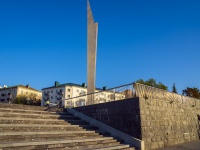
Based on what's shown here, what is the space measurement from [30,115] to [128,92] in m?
4.68

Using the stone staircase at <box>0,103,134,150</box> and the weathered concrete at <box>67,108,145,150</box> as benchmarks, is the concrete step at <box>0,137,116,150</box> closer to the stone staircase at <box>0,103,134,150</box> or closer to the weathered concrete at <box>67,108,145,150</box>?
the stone staircase at <box>0,103,134,150</box>

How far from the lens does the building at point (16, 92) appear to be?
78562 mm

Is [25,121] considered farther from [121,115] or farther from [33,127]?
[121,115]

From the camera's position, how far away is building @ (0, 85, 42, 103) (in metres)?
78.6

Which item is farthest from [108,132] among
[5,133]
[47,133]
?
[5,133]

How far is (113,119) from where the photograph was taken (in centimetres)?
860

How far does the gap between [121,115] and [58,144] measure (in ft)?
11.0

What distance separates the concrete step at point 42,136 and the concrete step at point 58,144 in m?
0.43

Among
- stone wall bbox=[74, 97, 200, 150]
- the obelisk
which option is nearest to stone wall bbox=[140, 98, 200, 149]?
stone wall bbox=[74, 97, 200, 150]

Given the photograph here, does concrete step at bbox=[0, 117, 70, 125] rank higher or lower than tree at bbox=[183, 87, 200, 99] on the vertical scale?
lower

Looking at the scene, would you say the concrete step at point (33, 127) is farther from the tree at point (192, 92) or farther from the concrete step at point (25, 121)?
the tree at point (192, 92)

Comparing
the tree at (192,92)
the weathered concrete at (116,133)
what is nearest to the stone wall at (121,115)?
the weathered concrete at (116,133)

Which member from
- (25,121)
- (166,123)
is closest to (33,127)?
(25,121)

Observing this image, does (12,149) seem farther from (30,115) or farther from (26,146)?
(30,115)
